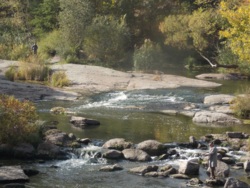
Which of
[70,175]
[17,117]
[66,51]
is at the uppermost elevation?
[66,51]

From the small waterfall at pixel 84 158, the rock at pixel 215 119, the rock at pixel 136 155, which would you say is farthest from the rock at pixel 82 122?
the rock at pixel 215 119

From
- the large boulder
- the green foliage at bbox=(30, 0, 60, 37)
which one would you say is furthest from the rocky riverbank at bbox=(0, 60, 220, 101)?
the green foliage at bbox=(30, 0, 60, 37)

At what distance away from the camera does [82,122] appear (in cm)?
2795

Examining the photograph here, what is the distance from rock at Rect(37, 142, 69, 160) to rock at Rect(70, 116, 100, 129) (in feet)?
17.6

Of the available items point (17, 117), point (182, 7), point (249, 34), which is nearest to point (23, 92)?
point (17, 117)

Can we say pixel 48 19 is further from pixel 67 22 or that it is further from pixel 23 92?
pixel 23 92

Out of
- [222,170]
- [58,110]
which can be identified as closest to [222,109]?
[58,110]

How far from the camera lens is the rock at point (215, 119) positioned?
30177mm

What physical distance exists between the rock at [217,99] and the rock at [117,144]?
12411 mm

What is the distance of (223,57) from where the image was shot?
50.6 meters

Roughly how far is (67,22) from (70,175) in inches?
1305

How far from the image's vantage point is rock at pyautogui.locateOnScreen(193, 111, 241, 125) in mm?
30177

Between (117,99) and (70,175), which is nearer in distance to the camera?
(70,175)

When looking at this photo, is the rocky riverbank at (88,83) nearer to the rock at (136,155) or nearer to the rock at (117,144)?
the rock at (117,144)
